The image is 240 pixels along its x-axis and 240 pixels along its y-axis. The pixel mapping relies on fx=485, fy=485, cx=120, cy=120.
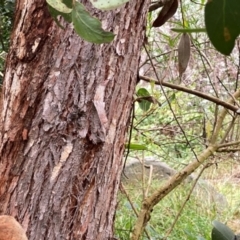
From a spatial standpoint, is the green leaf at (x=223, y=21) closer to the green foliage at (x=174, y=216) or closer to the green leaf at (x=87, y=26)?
the green leaf at (x=87, y=26)

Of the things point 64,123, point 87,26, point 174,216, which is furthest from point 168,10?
point 174,216

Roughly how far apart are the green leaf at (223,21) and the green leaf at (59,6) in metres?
0.09

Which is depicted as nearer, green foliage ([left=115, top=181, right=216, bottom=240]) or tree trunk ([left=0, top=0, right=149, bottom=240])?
tree trunk ([left=0, top=0, right=149, bottom=240])

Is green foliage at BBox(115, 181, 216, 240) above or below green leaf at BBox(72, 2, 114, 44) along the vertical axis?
below

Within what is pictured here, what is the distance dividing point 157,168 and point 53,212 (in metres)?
2.77

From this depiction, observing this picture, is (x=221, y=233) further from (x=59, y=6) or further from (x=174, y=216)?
(x=174, y=216)

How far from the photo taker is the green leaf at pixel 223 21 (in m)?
0.31

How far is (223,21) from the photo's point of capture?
314 mm

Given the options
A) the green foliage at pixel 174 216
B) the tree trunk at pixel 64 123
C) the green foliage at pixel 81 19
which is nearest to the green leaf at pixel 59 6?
the green foliage at pixel 81 19

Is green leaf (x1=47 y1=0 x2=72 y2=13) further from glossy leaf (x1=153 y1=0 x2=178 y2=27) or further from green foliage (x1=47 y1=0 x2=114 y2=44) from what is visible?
glossy leaf (x1=153 y1=0 x2=178 y2=27)

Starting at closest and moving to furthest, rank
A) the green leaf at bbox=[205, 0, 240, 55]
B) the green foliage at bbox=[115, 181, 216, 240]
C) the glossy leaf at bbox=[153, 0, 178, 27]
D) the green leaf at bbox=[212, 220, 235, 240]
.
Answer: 1. the green leaf at bbox=[205, 0, 240, 55]
2. the green leaf at bbox=[212, 220, 235, 240]
3. the glossy leaf at bbox=[153, 0, 178, 27]
4. the green foliage at bbox=[115, 181, 216, 240]

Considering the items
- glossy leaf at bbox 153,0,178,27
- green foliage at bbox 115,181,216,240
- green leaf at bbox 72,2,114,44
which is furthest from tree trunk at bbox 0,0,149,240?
green foliage at bbox 115,181,216,240

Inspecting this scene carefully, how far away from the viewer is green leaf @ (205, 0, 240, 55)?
31 cm

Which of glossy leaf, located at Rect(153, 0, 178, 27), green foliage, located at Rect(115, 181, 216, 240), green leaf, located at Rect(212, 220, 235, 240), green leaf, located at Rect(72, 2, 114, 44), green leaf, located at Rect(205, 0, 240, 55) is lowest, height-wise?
green foliage, located at Rect(115, 181, 216, 240)
